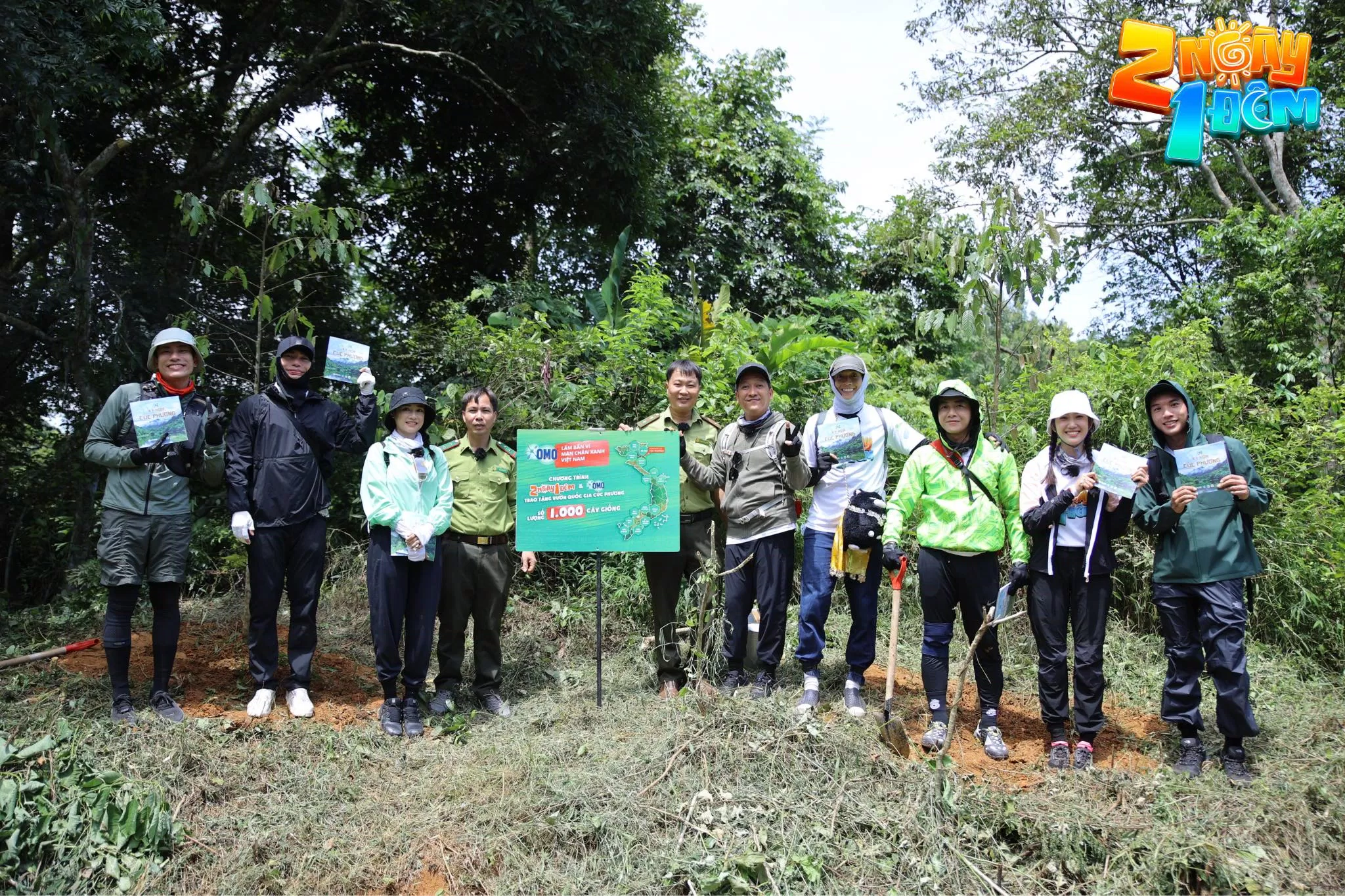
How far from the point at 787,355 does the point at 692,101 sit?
9667mm

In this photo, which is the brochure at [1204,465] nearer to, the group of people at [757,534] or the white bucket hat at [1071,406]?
the group of people at [757,534]

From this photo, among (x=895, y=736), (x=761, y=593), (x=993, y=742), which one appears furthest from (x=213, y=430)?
(x=993, y=742)

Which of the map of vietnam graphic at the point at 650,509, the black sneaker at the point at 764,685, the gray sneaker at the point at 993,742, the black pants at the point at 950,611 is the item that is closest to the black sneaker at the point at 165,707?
the map of vietnam graphic at the point at 650,509

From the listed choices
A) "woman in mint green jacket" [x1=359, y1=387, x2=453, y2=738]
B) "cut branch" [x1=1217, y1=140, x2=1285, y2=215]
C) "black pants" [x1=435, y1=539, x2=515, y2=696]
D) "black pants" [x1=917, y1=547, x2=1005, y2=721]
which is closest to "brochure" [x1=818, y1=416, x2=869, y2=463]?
"black pants" [x1=917, y1=547, x2=1005, y2=721]

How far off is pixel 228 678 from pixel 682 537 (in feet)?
9.64

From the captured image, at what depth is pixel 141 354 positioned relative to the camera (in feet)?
26.0

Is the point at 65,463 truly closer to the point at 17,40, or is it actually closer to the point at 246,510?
the point at 17,40

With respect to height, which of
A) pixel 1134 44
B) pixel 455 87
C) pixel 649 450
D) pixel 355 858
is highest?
pixel 1134 44

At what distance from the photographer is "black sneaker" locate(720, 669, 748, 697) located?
488cm

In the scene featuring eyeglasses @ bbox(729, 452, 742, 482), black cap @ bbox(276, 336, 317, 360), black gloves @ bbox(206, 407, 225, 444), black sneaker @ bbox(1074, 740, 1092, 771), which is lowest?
black sneaker @ bbox(1074, 740, 1092, 771)

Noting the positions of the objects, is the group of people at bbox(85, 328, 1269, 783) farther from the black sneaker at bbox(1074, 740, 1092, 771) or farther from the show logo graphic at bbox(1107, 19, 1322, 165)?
the show logo graphic at bbox(1107, 19, 1322, 165)

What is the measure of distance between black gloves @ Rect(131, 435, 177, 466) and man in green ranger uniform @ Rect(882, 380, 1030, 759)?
3825 millimetres

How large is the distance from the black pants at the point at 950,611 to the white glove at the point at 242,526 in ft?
11.9

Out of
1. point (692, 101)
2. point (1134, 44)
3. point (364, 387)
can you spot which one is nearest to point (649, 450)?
point (364, 387)
